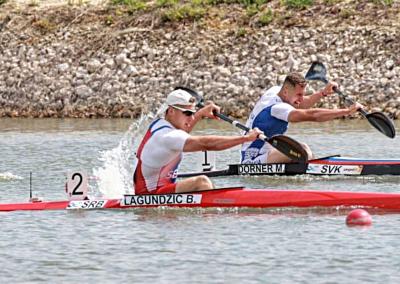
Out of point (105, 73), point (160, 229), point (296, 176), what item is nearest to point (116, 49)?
point (105, 73)

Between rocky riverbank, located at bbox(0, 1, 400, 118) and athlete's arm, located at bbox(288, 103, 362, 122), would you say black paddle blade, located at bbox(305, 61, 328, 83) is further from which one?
rocky riverbank, located at bbox(0, 1, 400, 118)

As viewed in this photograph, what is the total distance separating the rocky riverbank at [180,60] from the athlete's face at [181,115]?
17636 millimetres

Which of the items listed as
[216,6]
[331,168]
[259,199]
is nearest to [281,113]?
[331,168]

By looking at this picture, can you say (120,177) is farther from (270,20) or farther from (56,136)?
(270,20)

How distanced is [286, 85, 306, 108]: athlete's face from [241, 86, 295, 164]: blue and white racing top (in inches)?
5.1

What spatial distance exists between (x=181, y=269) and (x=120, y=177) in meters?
7.14

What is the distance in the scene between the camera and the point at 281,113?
21219 mm

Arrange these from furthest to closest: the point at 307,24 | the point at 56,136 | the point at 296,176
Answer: the point at 307,24 → the point at 56,136 → the point at 296,176

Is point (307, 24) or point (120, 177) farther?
point (307, 24)

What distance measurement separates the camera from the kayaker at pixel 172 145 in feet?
54.3

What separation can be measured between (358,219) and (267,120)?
612cm

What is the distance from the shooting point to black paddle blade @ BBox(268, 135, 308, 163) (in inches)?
754

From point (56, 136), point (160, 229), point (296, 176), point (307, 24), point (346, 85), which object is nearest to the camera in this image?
point (160, 229)

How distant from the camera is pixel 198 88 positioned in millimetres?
36781
